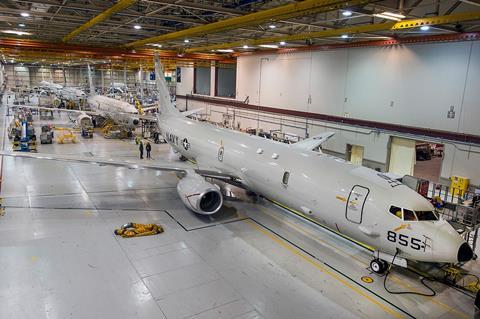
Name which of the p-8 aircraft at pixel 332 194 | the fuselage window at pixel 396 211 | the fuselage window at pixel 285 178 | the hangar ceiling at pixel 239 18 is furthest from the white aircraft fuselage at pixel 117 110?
the fuselage window at pixel 396 211

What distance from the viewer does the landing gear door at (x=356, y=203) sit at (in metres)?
10.8

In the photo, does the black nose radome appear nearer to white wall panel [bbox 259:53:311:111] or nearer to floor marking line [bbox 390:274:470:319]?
floor marking line [bbox 390:274:470:319]

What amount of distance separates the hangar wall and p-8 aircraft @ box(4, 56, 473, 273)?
1171 cm

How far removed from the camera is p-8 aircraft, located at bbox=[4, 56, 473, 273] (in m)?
9.92

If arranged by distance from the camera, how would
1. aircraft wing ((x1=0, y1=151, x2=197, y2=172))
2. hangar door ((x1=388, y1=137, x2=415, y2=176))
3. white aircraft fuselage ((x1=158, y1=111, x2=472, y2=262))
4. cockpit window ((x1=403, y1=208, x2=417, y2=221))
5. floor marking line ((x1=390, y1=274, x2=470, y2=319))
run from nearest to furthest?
floor marking line ((x1=390, y1=274, x2=470, y2=319)) < white aircraft fuselage ((x1=158, y1=111, x2=472, y2=262)) < cockpit window ((x1=403, y1=208, x2=417, y2=221)) < aircraft wing ((x1=0, y1=151, x2=197, y2=172)) < hangar door ((x1=388, y1=137, x2=415, y2=176))

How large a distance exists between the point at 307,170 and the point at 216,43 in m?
22.8

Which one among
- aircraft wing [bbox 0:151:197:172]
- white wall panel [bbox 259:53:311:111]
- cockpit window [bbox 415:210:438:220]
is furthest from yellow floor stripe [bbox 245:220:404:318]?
white wall panel [bbox 259:53:311:111]

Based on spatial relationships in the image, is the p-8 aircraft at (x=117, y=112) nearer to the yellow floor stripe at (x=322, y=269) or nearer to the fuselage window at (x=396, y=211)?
the yellow floor stripe at (x=322, y=269)

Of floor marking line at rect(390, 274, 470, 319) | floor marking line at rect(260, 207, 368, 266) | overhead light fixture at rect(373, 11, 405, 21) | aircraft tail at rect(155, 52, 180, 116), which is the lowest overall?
floor marking line at rect(390, 274, 470, 319)

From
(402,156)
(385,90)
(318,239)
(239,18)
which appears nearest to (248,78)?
(385,90)

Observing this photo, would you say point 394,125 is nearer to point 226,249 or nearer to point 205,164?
point 205,164

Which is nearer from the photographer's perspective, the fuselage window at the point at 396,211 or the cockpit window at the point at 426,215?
the cockpit window at the point at 426,215

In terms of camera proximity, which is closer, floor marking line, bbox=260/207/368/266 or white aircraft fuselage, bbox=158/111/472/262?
white aircraft fuselage, bbox=158/111/472/262

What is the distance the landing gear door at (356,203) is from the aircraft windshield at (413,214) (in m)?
0.97
